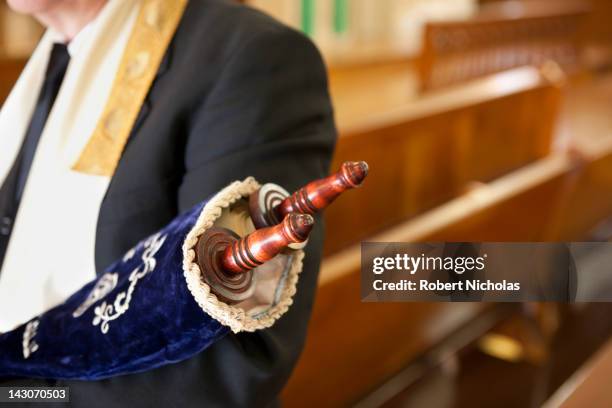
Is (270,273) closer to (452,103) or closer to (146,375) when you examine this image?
(146,375)

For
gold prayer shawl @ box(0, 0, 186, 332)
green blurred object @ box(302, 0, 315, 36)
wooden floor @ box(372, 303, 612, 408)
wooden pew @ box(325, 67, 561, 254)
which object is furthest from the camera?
green blurred object @ box(302, 0, 315, 36)

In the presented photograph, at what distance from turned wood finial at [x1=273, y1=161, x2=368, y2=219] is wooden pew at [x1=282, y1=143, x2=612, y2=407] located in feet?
2.37

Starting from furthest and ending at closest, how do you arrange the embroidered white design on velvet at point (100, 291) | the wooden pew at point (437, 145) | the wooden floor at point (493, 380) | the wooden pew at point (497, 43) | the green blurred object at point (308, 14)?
1. the green blurred object at point (308, 14)
2. the wooden pew at point (497, 43)
3. the wooden pew at point (437, 145)
4. the wooden floor at point (493, 380)
5. the embroidered white design on velvet at point (100, 291)

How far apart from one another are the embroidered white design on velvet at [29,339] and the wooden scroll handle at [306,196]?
347 millimetres

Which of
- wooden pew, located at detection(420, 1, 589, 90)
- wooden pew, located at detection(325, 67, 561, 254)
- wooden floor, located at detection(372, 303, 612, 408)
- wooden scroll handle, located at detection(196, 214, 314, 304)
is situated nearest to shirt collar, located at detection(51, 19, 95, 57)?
wooden scroll handle, located at detection(196, 214, 314, 304)

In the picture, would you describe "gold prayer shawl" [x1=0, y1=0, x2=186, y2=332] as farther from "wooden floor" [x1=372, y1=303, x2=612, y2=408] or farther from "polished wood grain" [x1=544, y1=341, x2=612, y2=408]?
"wooden floor" [x1=372, y1=303, x2=612, y2=408]

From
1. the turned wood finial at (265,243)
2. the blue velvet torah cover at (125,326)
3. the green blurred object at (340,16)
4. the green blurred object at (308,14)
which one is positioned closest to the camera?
the turned wood finial at (265,243)

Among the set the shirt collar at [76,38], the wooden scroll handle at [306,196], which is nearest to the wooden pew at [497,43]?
the shirt collar at [76,38]

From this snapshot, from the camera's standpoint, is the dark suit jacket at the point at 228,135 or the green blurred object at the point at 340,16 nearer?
the dark suit jacket at the point at 228,135

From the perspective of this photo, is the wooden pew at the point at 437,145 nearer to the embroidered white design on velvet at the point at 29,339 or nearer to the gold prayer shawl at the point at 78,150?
the gold prayer shawl at the point at 78,150

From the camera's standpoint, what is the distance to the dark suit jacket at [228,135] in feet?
2.94

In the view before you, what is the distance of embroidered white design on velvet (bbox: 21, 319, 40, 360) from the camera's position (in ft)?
2.86

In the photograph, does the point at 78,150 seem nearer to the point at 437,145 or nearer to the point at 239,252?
the point at 239,252

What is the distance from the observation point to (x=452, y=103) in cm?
249
